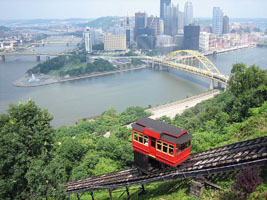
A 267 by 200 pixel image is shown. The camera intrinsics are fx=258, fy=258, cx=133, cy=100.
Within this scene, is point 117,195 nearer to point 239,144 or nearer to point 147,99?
point 239,144

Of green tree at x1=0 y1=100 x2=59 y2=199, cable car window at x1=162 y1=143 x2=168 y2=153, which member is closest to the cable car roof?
cable car window at x1=162 y1=143 x2=168 y2=153

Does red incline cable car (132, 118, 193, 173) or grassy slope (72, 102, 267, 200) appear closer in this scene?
grassy slope (72, 102, 267, 200)

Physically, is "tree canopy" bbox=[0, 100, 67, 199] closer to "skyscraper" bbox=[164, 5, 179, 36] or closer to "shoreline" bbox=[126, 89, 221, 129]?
"shoreline" bbox=[126, 89, 221, 129]

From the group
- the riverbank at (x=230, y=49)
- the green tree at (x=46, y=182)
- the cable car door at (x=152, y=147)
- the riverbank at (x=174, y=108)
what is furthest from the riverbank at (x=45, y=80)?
the cable car door at (x=152, y=147)

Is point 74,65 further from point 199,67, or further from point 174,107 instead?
point 174,107

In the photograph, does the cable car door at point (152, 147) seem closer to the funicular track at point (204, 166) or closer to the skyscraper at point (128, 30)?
the funicular track at point (204, 166)

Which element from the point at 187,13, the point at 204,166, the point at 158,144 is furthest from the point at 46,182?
Result: the point at 187,13
